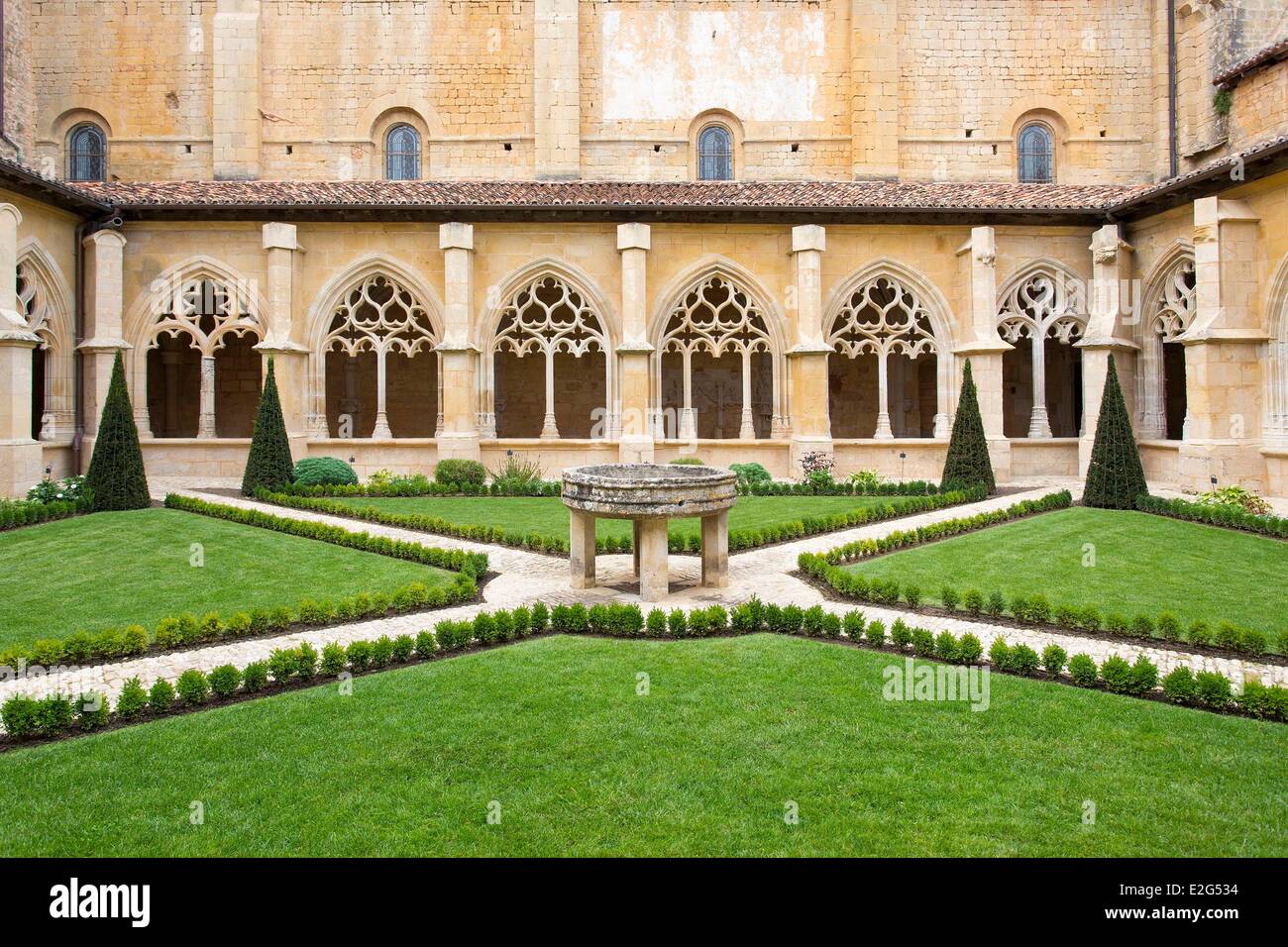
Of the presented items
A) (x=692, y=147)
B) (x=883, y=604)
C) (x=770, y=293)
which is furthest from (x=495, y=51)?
(x=883, y=604)

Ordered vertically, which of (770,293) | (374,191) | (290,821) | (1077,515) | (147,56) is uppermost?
(147,56)

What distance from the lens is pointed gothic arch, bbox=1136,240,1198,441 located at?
15.7 meters

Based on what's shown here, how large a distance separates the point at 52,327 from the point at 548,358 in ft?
31.8

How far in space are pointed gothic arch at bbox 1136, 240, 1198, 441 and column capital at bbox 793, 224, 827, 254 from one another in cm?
652

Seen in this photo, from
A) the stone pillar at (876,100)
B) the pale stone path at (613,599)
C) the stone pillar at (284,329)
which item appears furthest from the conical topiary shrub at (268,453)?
the stone pillar at (876,100)

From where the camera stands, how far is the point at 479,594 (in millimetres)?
8438

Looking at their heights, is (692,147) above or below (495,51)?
below

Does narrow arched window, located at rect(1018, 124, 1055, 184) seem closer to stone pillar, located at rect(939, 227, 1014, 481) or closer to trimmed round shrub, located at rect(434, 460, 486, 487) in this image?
stone pillar, located at rect(939, 227, 1014, 481)

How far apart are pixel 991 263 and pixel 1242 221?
4.23m

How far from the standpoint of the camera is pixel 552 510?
1363 centimetres

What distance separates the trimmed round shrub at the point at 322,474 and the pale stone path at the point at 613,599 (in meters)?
2.91

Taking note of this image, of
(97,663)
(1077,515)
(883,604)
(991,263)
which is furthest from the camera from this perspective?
(991,263)
